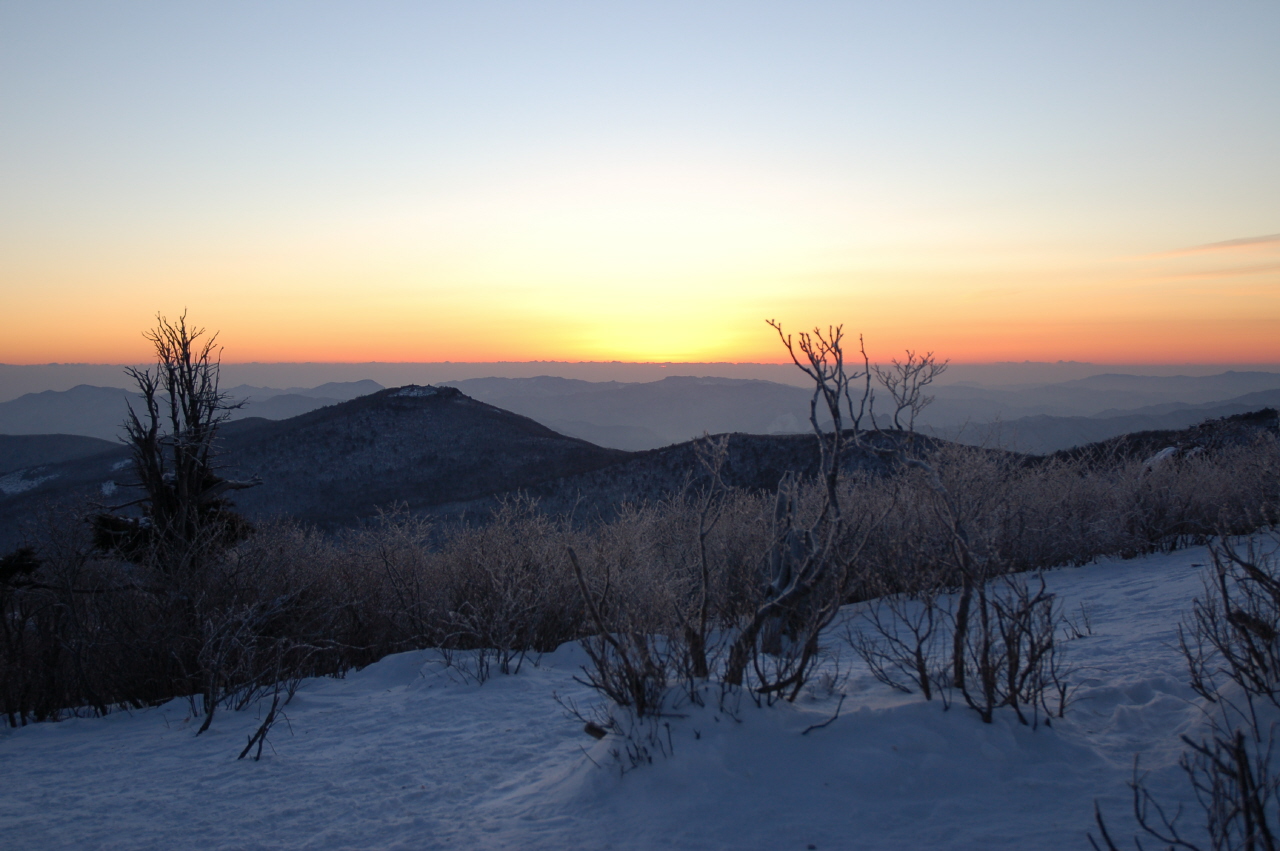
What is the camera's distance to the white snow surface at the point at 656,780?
3043mm

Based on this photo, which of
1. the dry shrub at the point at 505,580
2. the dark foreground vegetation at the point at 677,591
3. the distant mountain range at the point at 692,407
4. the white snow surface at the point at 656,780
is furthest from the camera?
the distant mountain range at the point at 692,407

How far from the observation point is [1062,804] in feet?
9.86

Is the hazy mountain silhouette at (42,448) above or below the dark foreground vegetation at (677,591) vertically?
below

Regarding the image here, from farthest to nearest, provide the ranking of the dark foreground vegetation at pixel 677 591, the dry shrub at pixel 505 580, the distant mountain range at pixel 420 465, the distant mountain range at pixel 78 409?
the distant mountain range at pixel 78 409
the distant mountain range at pixel 420 465
the dry shrub at pixel 505 580
the dark foreground vegetation at pixel 677 591

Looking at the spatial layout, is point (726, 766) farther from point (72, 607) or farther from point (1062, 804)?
A: point (72, 607)

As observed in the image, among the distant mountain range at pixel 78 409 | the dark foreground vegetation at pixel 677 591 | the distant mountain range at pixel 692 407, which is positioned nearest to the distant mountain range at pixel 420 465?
the dark foreground vegetation at pixel 677 591

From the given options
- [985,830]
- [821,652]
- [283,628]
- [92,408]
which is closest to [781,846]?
[985,830]

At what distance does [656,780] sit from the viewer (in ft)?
11.3

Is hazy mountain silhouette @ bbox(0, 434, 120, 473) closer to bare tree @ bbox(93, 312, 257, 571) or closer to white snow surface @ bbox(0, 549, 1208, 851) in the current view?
bare tree @ bbox(93, 312, 257, 571)

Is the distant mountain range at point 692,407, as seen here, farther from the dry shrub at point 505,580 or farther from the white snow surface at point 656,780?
the white snow surface at point 656,780

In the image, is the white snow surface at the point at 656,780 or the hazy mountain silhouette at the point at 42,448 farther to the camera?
the hazy mountain silhouette at the point at 42,448

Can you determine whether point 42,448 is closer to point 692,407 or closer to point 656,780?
point 656,780

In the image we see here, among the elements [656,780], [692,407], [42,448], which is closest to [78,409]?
[42,448]

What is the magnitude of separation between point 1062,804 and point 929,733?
642 mm
